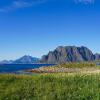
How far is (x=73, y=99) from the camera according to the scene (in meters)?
24.8

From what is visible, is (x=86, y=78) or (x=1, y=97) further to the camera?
→ (x=86, y=78)

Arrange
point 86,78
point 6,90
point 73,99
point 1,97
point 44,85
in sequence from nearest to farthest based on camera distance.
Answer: point 73,99
point 1,97
point 6,90
point 44,85
point 86,78

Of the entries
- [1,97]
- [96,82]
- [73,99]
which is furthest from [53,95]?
[96,82]

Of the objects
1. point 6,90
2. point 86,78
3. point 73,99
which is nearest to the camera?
point 73,99

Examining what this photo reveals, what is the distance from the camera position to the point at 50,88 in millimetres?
29391

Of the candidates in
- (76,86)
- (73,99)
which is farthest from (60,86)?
(73,99)

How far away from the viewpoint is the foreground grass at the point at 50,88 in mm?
25844

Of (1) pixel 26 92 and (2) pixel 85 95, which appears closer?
(2) pixel 85 95

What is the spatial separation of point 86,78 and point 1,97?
10.9 meters

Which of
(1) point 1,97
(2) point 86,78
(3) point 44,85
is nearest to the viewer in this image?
(1) point 1,97

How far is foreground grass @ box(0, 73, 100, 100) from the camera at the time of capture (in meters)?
25.8

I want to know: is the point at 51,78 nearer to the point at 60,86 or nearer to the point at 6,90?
the point at 60,86

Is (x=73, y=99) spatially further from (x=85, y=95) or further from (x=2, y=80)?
(x=2, y=80)

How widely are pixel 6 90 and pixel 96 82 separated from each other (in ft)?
27.3
